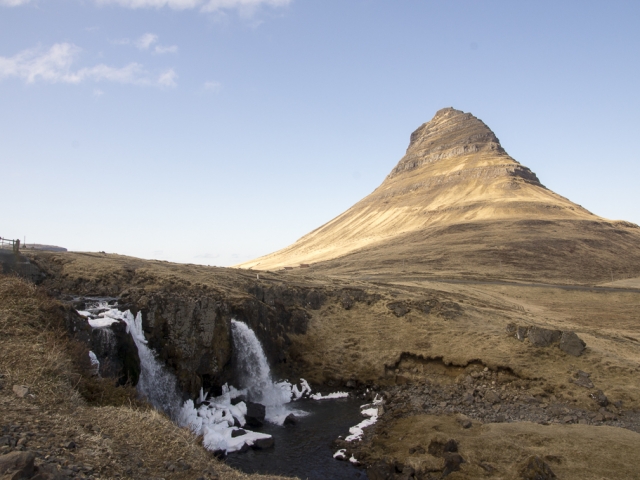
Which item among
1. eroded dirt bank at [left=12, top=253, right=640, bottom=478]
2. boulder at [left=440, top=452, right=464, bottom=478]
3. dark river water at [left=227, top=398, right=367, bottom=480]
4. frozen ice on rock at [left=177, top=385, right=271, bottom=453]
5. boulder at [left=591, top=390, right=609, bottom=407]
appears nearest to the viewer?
boulder at [left=440, top=452, right=464, bottom=478]

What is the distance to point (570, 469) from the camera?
1747cm

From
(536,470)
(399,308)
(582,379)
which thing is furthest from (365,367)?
(536,470)

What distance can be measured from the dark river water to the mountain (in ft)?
195

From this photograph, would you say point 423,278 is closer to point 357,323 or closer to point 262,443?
point 357,323

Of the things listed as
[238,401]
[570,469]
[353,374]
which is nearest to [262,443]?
[238,401]

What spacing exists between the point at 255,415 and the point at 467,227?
334 ft

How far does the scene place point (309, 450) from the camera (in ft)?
71.9

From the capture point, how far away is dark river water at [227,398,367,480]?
19766 millimetres

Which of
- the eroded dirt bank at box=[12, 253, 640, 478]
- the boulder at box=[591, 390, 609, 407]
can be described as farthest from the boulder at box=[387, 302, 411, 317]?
the boulder at box=[591, 390, 609, 407]

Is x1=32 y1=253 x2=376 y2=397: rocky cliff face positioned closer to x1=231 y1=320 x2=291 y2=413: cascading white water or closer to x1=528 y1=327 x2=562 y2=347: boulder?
x1=231 y1=320 x2=291 y2=413: cascading white water

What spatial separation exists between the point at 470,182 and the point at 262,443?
479 ft

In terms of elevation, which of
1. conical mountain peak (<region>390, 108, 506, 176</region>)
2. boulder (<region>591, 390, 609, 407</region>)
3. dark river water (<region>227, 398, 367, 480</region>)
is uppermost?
conical mountain peak (<region>390, 108, 506, 176</region>)

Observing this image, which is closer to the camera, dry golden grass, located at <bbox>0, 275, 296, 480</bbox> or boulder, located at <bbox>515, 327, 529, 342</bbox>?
dry golden grass, located at <bbox>0, 275, 296, 480</bbox>

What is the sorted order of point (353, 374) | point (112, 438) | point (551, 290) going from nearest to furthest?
point (112, 438), point (353, 374), point (551, 290)
